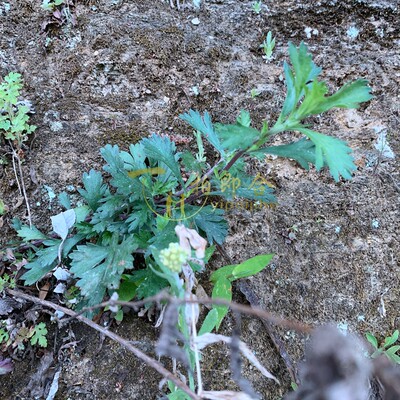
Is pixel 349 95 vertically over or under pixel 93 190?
over

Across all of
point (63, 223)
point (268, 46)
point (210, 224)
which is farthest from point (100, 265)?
point (268, 46)

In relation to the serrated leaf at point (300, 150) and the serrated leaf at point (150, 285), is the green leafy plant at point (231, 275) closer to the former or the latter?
the serrated leaf at point (150, 285)

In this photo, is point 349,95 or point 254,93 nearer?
point 349,95

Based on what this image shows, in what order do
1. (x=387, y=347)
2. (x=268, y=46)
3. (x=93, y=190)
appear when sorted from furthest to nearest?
1. (x=268, y=46)
2. (x=387, y=347)
3. (x=93, y=190)

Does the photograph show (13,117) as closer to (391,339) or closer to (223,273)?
(223,273)

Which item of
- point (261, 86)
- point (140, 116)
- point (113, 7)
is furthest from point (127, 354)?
point (113, 7)

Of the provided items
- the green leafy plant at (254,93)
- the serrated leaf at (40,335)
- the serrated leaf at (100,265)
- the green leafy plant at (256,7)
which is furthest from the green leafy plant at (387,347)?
the green leafy plant at (256,7)

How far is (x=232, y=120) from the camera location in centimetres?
239

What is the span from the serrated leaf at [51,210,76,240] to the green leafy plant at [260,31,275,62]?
62.2 inches

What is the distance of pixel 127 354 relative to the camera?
6.06 ft

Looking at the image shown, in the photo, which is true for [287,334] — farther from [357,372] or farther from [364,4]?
[364,4]

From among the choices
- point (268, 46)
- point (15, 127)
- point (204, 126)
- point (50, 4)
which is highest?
point (50, 4)

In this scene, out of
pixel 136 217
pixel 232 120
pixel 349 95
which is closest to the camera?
pixel 349 95

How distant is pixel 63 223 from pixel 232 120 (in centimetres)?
116
